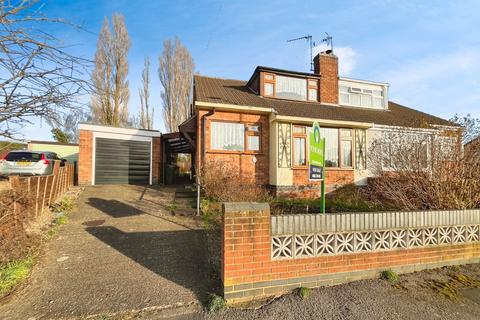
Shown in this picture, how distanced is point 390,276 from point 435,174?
2.99 metres

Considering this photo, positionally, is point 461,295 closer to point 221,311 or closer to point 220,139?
point 221,311

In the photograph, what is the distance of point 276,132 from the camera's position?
30.0 ft

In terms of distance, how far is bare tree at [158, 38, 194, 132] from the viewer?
23.5 metres

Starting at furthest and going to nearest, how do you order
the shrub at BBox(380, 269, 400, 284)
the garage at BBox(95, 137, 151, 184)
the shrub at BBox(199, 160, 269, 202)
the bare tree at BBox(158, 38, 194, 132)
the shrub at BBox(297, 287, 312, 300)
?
the bare tree at BBox(158, 38, 194, 132), the garage at BBox(95, 137, 151, 184), the shrub at BBox(199, 160, 269, 202), the shrub at BBox(380, 269, 400, 284), the shrub at BBox(297, 287, 312, 300)

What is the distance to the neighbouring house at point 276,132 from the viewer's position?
9.08 m

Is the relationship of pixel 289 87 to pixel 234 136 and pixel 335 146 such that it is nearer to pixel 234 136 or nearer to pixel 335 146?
pixel 335 146

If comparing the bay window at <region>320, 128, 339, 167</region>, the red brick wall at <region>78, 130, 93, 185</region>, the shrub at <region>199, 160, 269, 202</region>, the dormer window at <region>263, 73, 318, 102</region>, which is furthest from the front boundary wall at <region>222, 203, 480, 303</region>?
the red brick wall at <region>78, 130, 93, 185</region>

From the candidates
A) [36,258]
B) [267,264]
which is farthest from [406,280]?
[36,258]

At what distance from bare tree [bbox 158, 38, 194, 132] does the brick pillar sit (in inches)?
880

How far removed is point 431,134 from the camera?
520 centimetres

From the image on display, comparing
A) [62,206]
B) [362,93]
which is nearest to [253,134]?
[62,206]

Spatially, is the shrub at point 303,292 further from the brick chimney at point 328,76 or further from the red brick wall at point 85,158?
the red brick wall at point 85,158

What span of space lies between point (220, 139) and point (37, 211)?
6110mm

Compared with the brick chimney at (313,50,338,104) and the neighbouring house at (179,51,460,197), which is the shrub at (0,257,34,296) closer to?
the neighbouring house at (179,51,460,197)
